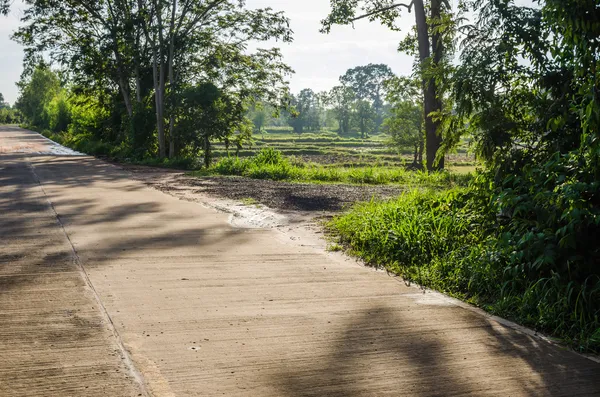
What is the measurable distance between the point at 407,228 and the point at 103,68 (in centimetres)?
2372

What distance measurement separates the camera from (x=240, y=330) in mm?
4926

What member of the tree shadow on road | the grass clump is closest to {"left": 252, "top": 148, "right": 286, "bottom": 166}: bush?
the grass clump

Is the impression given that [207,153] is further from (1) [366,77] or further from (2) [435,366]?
(1) [366,77]

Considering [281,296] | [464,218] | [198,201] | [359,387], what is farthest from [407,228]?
[198,201]

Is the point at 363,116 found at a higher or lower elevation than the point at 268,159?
higher

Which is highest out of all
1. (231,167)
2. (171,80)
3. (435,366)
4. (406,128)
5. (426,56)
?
(426,56)

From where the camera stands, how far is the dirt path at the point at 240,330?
397 centimetres

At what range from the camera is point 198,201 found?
41.5 ft

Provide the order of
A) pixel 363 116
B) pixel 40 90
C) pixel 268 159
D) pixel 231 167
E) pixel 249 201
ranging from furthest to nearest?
pixel 363 116 < pixel 40 90 < pixel 268 159 < pixel 231 167 < pixel 249 201

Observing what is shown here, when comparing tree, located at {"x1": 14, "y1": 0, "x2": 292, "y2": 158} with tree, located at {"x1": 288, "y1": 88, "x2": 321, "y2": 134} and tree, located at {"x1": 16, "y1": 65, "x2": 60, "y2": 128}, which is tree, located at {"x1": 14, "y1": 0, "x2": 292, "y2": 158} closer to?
tree, located at {"x1": 16, "y1": 65, "x2": 60, "y2": 128}

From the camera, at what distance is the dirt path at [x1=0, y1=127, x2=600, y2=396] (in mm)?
3975

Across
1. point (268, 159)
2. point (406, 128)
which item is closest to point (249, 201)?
point (268, 159)

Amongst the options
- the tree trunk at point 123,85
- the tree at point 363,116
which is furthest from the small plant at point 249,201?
the tree at point 363,116

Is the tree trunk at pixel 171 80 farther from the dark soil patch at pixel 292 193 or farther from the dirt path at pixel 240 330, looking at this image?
the dirt path at pixel 240 330
